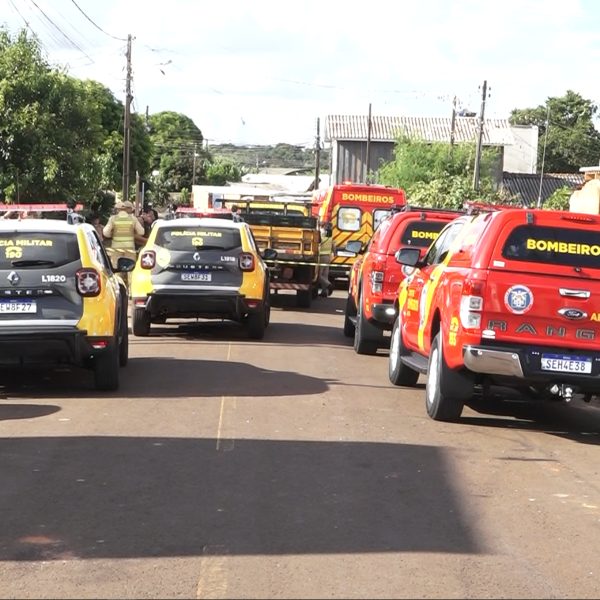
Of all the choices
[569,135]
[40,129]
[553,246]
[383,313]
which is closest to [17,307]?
[553,246]

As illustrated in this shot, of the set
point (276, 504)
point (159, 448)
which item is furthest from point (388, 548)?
point (159, 448)

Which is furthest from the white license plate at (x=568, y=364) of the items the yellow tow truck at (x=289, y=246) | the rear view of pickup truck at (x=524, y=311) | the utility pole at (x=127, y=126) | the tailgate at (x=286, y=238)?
the utility pole at (x=127, y=126)

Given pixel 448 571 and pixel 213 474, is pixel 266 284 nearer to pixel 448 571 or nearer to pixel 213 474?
pixel 213 474

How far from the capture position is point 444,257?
39.9 feet

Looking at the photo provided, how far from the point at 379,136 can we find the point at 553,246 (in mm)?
64640

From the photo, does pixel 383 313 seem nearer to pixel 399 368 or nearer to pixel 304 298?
pixel 399 368

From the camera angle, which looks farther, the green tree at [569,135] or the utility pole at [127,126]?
the green tree at [569,135]

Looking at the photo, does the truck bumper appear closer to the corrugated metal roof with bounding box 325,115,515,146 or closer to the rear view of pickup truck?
the rear view of pickup truck

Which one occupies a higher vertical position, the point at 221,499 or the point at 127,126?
the point at 127,126

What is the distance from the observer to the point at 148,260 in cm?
1670

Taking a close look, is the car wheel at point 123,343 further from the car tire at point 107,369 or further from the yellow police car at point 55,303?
Result: the car tire at point 107,369

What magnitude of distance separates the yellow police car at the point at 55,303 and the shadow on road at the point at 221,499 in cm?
216

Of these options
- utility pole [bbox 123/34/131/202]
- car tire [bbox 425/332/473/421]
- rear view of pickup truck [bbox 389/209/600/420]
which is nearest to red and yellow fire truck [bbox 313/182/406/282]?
utility pole [bbox 123/34/131/202]

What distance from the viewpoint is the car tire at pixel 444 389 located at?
34.8 ft
